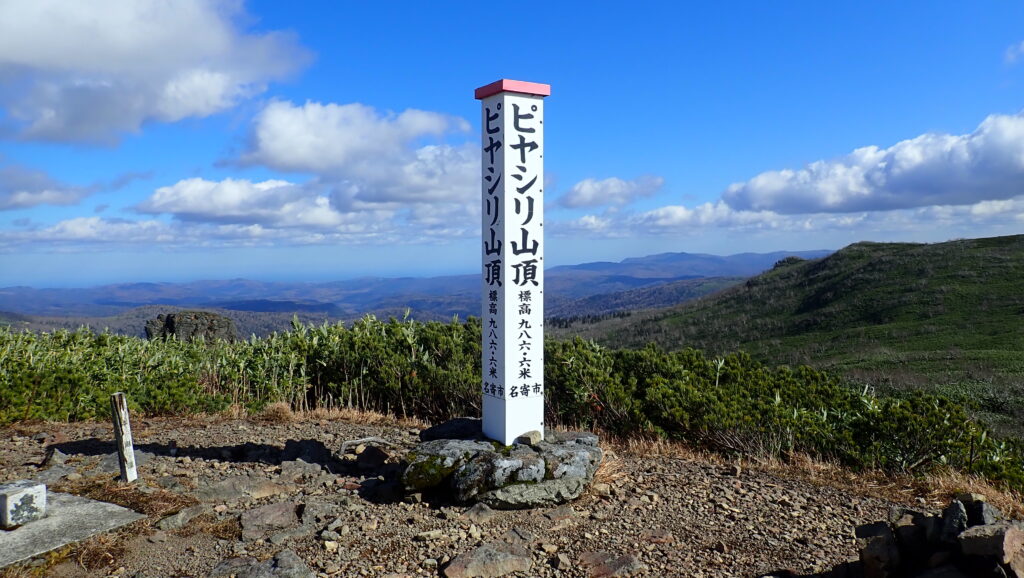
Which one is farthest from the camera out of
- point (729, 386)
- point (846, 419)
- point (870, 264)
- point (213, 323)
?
point (870, 264)

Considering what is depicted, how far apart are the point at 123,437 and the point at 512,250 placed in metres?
3.41

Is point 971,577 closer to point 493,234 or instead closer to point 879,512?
point 879,512

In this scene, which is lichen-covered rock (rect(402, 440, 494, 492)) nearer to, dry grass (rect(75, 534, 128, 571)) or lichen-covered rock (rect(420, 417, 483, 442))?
lichen-covered rock (rect(420, 417, 483, 442))

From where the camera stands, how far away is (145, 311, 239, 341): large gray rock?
14320mm

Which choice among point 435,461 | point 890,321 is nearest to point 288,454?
point 435,461

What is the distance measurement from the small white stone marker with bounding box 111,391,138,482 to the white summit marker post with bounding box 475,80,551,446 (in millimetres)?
2910

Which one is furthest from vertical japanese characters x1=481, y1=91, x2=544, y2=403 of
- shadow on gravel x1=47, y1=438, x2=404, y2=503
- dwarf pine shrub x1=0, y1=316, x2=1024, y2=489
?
dwarf pine shrub x1=0, y1=316, x2=1024, y2=489

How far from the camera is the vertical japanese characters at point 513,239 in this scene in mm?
5469

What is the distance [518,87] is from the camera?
5457 millimetres

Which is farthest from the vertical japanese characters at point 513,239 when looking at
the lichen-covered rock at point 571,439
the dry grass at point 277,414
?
the dry grass at point 277,414

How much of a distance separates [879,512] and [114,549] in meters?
5.50

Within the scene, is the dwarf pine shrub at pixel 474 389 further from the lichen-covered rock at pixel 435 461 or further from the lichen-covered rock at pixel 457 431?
the lichen-covered rock at pixel 435 461

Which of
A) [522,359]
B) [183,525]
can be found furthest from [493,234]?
[183,525]

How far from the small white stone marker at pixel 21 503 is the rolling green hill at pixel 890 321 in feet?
51.2
